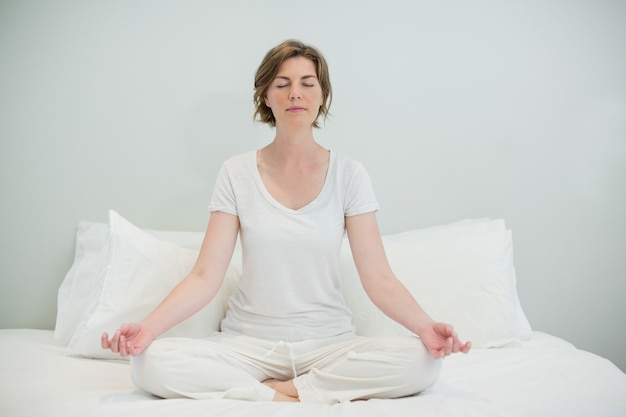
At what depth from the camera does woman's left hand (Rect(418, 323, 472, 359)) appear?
4.58ft

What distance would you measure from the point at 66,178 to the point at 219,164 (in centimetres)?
57

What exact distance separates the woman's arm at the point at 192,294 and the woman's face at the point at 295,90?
0.34 meters

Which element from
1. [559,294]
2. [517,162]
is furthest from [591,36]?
[559,294]

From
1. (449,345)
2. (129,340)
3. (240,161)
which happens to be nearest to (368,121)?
(240,161)

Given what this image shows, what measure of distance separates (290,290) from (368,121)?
97cm

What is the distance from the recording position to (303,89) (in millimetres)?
1817

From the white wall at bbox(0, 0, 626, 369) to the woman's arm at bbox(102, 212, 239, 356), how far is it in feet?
2.09

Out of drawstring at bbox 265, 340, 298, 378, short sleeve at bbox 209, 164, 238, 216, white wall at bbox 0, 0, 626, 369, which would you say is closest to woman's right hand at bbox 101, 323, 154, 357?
drawstring at bbox 265, 340, 298, 378

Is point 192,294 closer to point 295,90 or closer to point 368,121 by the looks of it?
point 295,90

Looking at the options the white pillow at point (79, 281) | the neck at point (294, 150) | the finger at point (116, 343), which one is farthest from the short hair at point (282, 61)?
the finger at point (116, 343)

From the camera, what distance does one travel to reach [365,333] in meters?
2.00

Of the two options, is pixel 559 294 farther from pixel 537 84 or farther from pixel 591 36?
pixel 591 36

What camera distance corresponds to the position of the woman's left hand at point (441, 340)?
4.58 feet

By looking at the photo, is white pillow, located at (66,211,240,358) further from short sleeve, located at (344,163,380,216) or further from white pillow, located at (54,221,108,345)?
short sleeve, located at (344,163,380,216)
